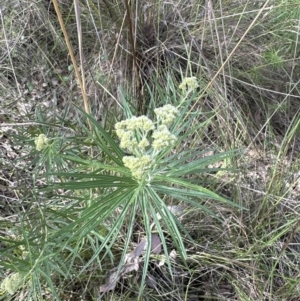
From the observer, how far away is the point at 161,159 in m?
1.48

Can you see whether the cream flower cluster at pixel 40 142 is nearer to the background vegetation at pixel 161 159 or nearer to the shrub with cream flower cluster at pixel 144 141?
the background vegetation at pixel 161 159

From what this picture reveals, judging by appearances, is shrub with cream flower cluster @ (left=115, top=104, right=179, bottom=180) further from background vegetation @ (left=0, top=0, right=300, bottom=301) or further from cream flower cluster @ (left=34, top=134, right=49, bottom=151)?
cream flower cluster @ (left=34, top=134, right=49, bottom=151)

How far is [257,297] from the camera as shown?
201 centimetres

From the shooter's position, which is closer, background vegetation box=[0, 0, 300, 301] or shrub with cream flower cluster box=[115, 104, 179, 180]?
shrub with cream flower cluster box=[115, 104, 179, 180]

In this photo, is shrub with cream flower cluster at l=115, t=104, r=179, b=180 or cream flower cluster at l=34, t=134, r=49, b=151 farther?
cream flower cluster at l=34, t=134, r=49, b=151

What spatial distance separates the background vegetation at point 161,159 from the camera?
1.61 meters

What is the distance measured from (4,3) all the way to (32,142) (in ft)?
5.24

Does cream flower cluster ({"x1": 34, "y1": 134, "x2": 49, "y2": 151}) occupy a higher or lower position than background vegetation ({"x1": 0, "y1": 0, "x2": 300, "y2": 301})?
higher

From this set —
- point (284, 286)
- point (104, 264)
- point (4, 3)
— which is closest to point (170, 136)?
point (104, 264)

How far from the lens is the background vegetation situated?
1.61 meters

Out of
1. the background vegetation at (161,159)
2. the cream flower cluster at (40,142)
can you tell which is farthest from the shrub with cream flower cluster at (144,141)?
the cream flower cluster at (40,142)

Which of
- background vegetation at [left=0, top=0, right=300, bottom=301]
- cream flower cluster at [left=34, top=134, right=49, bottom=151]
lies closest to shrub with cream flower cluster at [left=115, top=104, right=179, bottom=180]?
background vegetation at [left=0, top=0, right=300, bottom=301]


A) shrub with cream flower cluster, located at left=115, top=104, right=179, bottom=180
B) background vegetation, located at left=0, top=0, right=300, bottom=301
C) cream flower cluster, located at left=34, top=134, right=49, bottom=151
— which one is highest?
shrub with cream flower cluster, located at left=115, top=104, right=179, bottom=180

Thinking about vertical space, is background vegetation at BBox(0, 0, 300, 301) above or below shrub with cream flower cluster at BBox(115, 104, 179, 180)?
below
